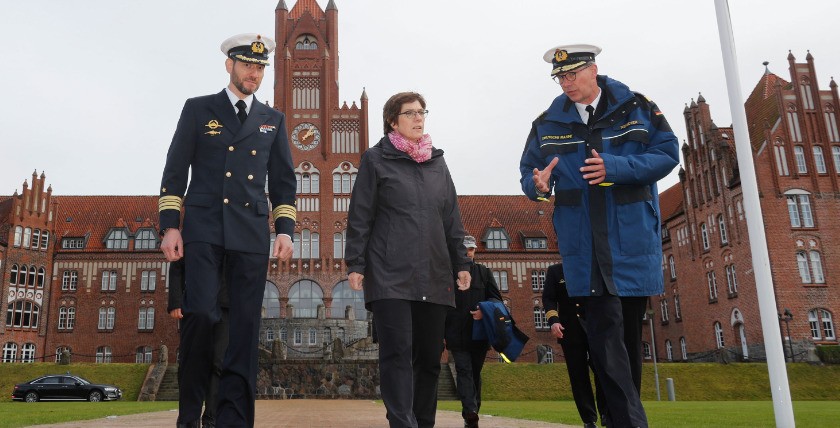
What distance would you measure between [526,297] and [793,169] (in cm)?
1921

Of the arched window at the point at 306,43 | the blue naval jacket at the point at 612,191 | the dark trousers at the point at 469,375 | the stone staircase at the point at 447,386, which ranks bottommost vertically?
the stone staircase at the point at 447,386

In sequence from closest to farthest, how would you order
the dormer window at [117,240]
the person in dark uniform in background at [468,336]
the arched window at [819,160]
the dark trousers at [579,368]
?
the dark trousers at [579,368], the person in dark uniform in background at [468,336], the arched window at [819,160], the dormer window at [117,240]

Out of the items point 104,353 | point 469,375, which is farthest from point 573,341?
point 104,353

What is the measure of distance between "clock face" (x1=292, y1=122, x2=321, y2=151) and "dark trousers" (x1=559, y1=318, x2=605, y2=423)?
42.3m

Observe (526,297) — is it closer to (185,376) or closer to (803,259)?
(803,259)

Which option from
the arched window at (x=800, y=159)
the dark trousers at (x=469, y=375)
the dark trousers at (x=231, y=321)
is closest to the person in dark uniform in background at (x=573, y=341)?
the dark trousers at (x=469, y=375)

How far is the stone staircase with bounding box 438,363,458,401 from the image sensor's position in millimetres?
29214

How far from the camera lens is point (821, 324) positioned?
35688 millimetres

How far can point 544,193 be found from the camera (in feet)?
16.0

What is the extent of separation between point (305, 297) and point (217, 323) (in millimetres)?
42352

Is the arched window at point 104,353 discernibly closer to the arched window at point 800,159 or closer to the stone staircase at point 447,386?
Answer: the stone staircase at point 447,386

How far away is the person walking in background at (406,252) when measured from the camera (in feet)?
15.2

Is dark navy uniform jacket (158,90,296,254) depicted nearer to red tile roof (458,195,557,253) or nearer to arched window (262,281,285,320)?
arched window (262,281,285,320)

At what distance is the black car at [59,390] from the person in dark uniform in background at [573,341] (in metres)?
23.3
